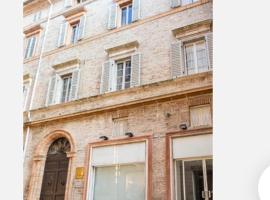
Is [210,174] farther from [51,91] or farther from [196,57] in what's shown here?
[51,91]

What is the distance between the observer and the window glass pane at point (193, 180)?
3668mm

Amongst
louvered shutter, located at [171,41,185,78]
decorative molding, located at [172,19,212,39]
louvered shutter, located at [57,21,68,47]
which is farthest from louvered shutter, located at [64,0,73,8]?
louvered shutter, located at [171,41,185,78]

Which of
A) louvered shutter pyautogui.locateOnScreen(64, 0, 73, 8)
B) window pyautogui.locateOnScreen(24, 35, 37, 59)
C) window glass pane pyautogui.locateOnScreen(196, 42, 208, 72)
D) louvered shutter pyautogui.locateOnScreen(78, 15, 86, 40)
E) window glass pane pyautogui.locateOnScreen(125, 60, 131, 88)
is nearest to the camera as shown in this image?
window glass pane pyautogui.locateOnScreen(196, 42, 208, 72)

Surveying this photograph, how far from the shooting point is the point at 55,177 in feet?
17.0

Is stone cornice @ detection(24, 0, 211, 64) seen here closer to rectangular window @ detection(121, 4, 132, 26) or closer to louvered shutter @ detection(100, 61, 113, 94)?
rectangular window @ detection(121, 4, 132, 26)

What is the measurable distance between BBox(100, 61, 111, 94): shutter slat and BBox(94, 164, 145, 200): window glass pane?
1.58m

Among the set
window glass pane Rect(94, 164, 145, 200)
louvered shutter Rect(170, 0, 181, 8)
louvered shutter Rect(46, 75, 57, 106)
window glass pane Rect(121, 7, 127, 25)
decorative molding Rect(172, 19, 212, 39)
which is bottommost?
window glass pane Rect(94, 164, 145, 200)

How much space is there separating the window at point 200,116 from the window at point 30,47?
503 centimetres

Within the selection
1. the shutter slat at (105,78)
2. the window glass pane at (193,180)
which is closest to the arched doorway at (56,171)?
the shutter slat at (105,78)

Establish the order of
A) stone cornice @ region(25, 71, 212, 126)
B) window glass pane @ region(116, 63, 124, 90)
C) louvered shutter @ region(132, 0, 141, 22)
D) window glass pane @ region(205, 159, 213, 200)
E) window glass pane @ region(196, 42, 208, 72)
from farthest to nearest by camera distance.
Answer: louvered shutter @ region(132, 0, 141, 22) → window glass pane @ region(116, 63, 124, 90) → window glass pane @ region(196, 42, 208, 72) → stone cornice @ region(25, 71, 212, 126) → window glass pane @ region(205, 159, 213, 200)

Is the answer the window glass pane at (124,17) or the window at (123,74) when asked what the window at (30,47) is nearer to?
the window glass pane at (124,17)

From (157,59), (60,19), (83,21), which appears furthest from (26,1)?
(157,59)

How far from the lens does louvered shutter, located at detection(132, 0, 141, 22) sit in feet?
18.4
